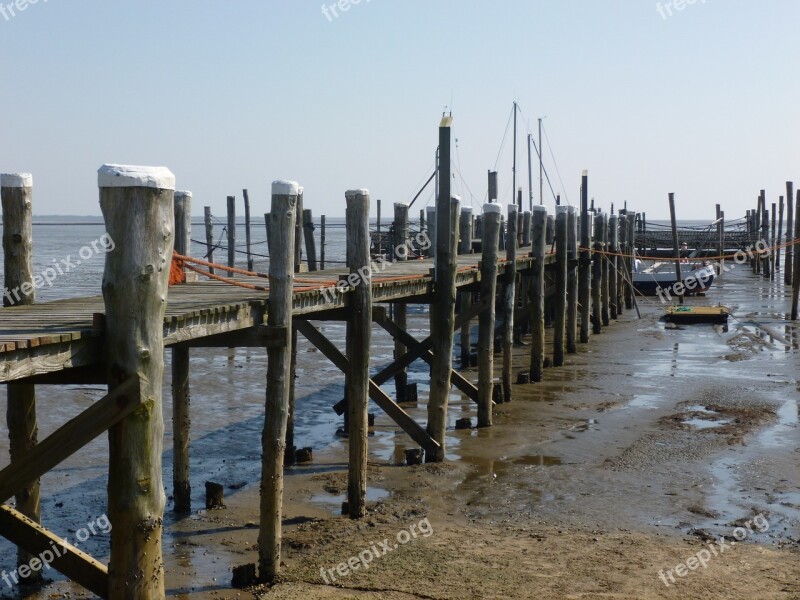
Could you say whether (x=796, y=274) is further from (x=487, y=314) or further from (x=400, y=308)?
(x=487, y=314)

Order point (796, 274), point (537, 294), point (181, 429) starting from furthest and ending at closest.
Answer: point (796, 274) → point (537, 294) → point (181, 429)

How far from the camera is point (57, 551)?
5.43 m

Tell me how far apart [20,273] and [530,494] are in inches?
208

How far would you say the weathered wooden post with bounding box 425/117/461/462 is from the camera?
11258 millimetres

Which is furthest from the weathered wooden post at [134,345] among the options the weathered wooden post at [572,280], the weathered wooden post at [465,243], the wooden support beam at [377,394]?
the weathered wooden post at [572,280]

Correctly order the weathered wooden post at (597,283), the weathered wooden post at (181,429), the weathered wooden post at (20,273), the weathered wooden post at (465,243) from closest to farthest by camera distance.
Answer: the weathered wooden post at (20,273), the weathered wooden post at (181,429), the weathered wooden post at (465,243), the weathered wooden post at (597,283)

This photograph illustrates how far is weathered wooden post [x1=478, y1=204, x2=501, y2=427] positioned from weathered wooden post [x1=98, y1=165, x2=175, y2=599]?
8.04 meters

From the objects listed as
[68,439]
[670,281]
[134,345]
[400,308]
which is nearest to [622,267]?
[670,281]

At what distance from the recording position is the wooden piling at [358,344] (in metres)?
9.28

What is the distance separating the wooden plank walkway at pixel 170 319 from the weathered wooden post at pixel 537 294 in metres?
5.18

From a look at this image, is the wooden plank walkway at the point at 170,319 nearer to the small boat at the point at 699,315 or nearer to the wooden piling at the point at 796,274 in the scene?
the small boat at the point at 699,315

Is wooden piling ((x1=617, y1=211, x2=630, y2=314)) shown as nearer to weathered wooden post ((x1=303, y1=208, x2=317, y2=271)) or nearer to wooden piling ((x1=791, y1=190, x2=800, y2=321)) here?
wooden piling ((x1=791, y1=190, x2=800, y2=321))

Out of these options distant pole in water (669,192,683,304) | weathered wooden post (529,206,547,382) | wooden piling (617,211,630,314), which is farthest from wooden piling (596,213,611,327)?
weathered wooden post (529,206,547,382)

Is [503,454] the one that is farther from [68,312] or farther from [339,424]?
[68,312]
